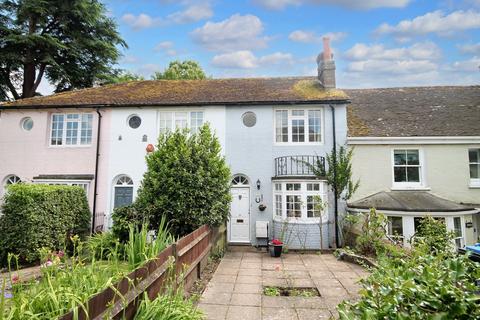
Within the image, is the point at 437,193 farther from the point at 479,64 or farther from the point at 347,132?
the point at 479,64

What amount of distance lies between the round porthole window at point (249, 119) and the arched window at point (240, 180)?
2.50 m

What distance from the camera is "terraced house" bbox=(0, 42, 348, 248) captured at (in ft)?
42.0

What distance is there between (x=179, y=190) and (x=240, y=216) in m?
5.07

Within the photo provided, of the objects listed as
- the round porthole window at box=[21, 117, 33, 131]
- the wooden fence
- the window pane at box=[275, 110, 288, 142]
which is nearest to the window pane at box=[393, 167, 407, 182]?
the window pane at box=[275, 110, 288, 142]

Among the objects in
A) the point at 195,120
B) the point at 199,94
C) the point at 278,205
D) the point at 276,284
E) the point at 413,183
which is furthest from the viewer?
the point at 199,94

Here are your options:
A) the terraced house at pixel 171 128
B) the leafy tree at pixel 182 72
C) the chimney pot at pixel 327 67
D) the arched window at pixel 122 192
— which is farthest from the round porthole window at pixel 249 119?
the leafy tree at pixel 182 72

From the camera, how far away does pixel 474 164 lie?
42.3 ft

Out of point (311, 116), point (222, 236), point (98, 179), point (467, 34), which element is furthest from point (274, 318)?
point (467, 34)

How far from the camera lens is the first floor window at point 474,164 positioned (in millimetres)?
12835

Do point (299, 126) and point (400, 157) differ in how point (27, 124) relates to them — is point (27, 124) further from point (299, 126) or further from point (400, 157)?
point (400, 157)

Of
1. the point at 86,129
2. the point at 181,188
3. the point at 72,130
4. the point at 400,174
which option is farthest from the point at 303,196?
the point at 72,130

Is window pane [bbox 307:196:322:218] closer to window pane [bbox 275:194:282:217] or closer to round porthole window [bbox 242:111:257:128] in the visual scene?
window pane [bbox 275:194:282:217]

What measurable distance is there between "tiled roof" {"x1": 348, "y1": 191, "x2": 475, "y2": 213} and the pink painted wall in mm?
12972

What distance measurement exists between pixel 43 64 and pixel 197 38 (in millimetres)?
14170
